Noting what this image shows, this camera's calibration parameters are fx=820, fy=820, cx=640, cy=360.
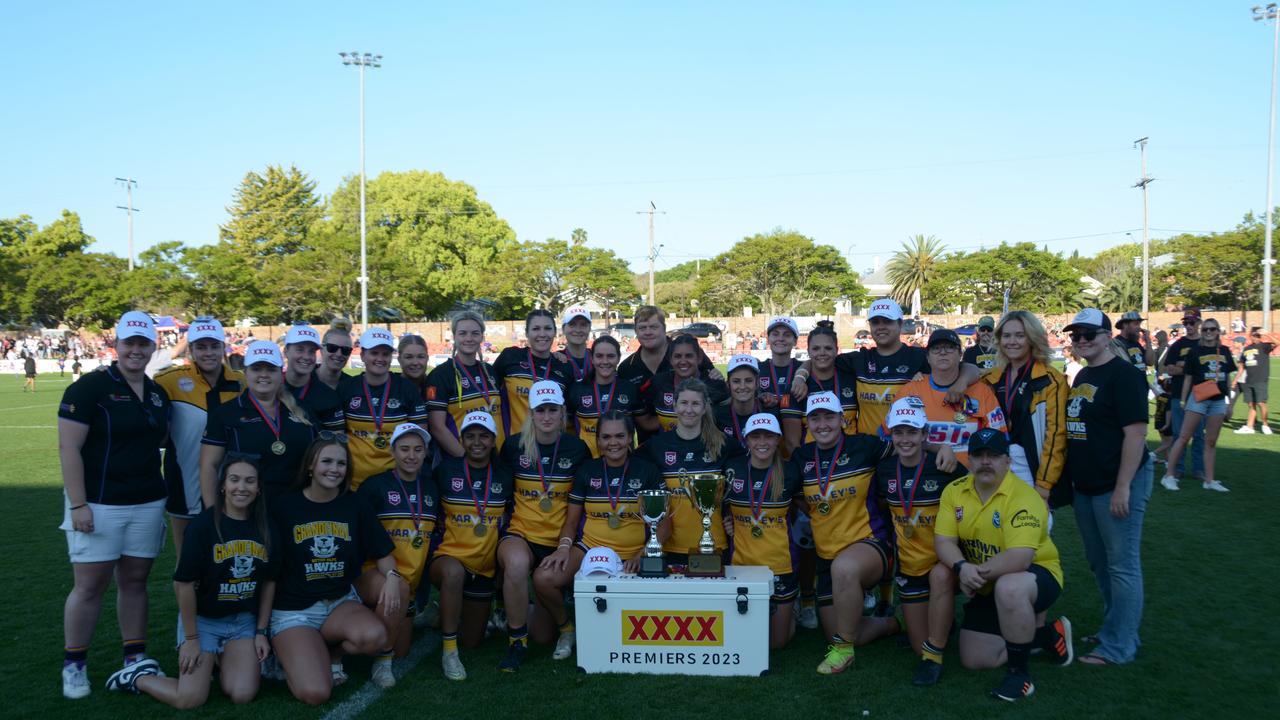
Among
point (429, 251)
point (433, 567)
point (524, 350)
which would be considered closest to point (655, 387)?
→ point (524, 350)

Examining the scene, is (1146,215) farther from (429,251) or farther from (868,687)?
(868,687)

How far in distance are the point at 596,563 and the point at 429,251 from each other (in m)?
56.8

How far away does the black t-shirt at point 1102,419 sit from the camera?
442cm

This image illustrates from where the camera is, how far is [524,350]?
20.2ft

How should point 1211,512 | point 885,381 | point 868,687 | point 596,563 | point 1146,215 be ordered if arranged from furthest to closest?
point 1146,215, point 1211,512, point 885,381, point 596,563, point 868,687

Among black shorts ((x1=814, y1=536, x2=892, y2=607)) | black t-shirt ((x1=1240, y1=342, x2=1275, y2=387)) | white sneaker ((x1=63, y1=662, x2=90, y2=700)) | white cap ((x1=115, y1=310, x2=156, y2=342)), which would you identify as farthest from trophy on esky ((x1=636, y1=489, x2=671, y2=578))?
black t-shirt ((x1=1240, y1=342, x2=1275, y2=387))

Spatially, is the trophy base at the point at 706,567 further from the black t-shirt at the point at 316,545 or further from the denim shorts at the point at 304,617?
the denim shorts at the point at 304,617

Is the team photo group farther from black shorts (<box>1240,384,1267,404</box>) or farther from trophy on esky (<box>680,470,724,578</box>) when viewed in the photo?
black shorts (<box>1240,384,1267,404</box>)

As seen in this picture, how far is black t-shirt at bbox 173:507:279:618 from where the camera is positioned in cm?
410

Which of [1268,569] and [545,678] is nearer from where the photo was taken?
[545,678]

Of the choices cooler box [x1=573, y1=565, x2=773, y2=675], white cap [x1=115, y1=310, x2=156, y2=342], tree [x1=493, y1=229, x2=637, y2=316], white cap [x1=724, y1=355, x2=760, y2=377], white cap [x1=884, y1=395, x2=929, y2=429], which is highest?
tree [x1=493, y1=229, x2=637, y2=316]

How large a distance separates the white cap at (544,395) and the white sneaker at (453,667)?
4.89ft

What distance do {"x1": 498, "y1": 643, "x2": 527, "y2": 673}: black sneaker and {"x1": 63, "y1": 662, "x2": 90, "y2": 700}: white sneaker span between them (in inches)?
84.8

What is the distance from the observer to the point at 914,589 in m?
4.66
